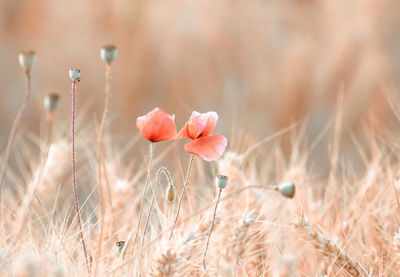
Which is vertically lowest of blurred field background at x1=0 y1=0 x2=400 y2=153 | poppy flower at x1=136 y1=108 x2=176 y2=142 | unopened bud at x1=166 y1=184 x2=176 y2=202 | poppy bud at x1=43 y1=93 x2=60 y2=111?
blurred field background at x1=0 y1=0 x2=400 y2=153

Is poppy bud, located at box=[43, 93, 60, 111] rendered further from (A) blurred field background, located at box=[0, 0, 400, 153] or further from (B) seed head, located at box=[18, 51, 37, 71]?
(A) blurred field background, located at box=[0, 0, 400, 153]

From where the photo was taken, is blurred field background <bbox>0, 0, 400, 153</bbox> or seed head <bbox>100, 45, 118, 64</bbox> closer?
seed head <bbox>100, 45, 118, 64</bbox>

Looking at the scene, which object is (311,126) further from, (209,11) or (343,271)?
(343,271)

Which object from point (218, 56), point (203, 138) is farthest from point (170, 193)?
point (218, 56)

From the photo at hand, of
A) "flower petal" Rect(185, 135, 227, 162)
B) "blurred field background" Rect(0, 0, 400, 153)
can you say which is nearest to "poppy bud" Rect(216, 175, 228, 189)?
"flower petal" Rect(185, 135, 227, 162)

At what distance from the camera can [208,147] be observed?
35 cm

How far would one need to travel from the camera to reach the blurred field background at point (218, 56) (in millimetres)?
1696

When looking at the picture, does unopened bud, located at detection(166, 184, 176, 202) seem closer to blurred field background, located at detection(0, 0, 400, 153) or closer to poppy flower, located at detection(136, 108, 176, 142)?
poppy flower, located at detection(136, 108, 176, 142)

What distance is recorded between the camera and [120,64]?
1.74 metres

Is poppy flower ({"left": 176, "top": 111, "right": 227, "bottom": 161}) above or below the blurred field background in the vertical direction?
above

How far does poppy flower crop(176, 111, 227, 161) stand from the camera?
0.34 meters

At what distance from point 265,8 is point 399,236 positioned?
1493mm

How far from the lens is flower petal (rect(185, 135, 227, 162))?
339mm

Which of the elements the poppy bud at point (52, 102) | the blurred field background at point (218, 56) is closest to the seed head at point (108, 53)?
the poppy bud at point (52, 102)
